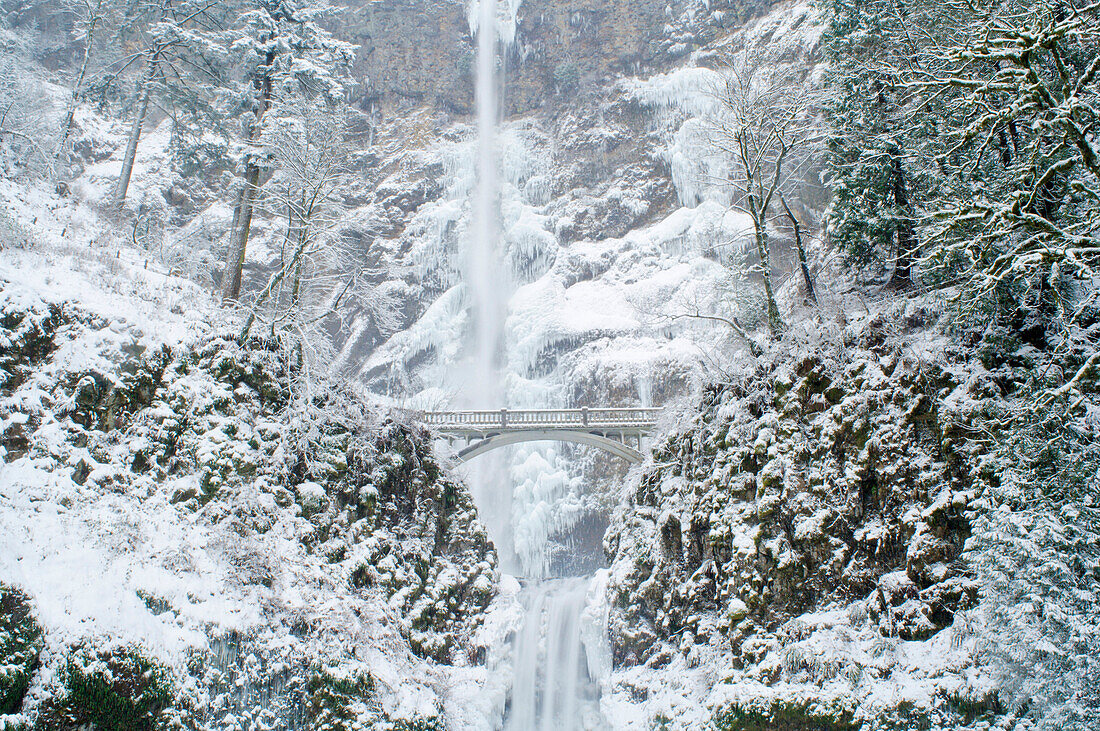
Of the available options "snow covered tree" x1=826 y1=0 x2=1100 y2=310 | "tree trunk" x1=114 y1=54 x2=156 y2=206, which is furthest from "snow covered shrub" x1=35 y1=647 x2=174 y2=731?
"tree trunk" x1=114 y1=54 x2=156 y2=206

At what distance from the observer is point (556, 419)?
2398cm

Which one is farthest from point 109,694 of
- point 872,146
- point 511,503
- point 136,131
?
point 511,503

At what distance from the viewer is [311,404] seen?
12508mm

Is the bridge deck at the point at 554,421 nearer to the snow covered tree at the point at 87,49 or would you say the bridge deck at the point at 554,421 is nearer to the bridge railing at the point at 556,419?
the bridge railing at the point at 556,419

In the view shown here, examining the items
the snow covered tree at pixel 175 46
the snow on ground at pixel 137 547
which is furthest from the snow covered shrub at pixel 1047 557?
the snow covered tree at pixel 175 46

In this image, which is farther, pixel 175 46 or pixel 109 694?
pixel 175 46

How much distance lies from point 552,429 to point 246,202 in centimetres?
1291

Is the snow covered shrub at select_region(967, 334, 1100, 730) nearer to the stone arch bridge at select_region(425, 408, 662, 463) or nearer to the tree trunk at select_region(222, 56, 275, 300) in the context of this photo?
the tree trunk at select_region(222, 56, 275, 300)

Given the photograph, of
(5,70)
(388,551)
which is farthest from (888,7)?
(5,70)

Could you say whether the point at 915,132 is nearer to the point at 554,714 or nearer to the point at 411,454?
the point at 411,454

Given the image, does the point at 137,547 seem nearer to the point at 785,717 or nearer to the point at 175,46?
the point at 785,717

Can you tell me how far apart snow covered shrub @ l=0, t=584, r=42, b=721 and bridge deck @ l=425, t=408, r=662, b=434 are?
15.1 meters

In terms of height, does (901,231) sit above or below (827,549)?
above

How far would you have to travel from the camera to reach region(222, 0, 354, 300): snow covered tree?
1452 cm
